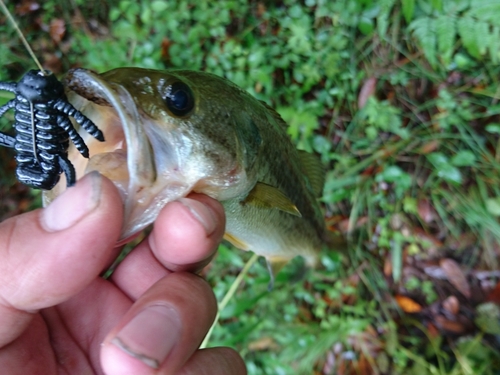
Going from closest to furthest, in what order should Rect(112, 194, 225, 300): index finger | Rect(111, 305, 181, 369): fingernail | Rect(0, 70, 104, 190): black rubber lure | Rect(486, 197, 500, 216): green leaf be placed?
1. Rect(0, 70, 104, 190): black rubber lure
2. Rect(111, 305, 181, 369): fingernail
3. Rect(112, 194, 225, 300): index finger
4. Rect(486, 197, 500, 216): green leaf

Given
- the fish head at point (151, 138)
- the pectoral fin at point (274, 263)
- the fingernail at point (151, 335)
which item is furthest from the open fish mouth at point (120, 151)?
the pectoral fin at point (274, 263)

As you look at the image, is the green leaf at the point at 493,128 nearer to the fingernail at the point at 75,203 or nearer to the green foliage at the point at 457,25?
the green foliage at the point at 457,25

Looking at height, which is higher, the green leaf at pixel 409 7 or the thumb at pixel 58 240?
the green leaf at pixel 409 7

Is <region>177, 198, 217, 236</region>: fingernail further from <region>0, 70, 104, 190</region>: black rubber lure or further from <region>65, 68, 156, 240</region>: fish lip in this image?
<region>0, 70, 104, 190</region>: black rubber lure

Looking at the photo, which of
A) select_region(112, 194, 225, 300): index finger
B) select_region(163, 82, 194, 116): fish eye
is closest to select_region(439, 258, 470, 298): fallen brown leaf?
select_region(112, 194, 225, 300): index finger

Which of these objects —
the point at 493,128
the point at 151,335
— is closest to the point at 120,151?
the point at 151,335

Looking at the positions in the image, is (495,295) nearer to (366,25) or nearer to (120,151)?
(366,25)


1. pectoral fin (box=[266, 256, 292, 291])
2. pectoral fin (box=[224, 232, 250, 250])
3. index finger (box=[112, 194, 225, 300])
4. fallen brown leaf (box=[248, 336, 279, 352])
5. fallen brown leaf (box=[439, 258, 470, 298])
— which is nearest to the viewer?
index finger (box=[112, 194, 225, 300])
